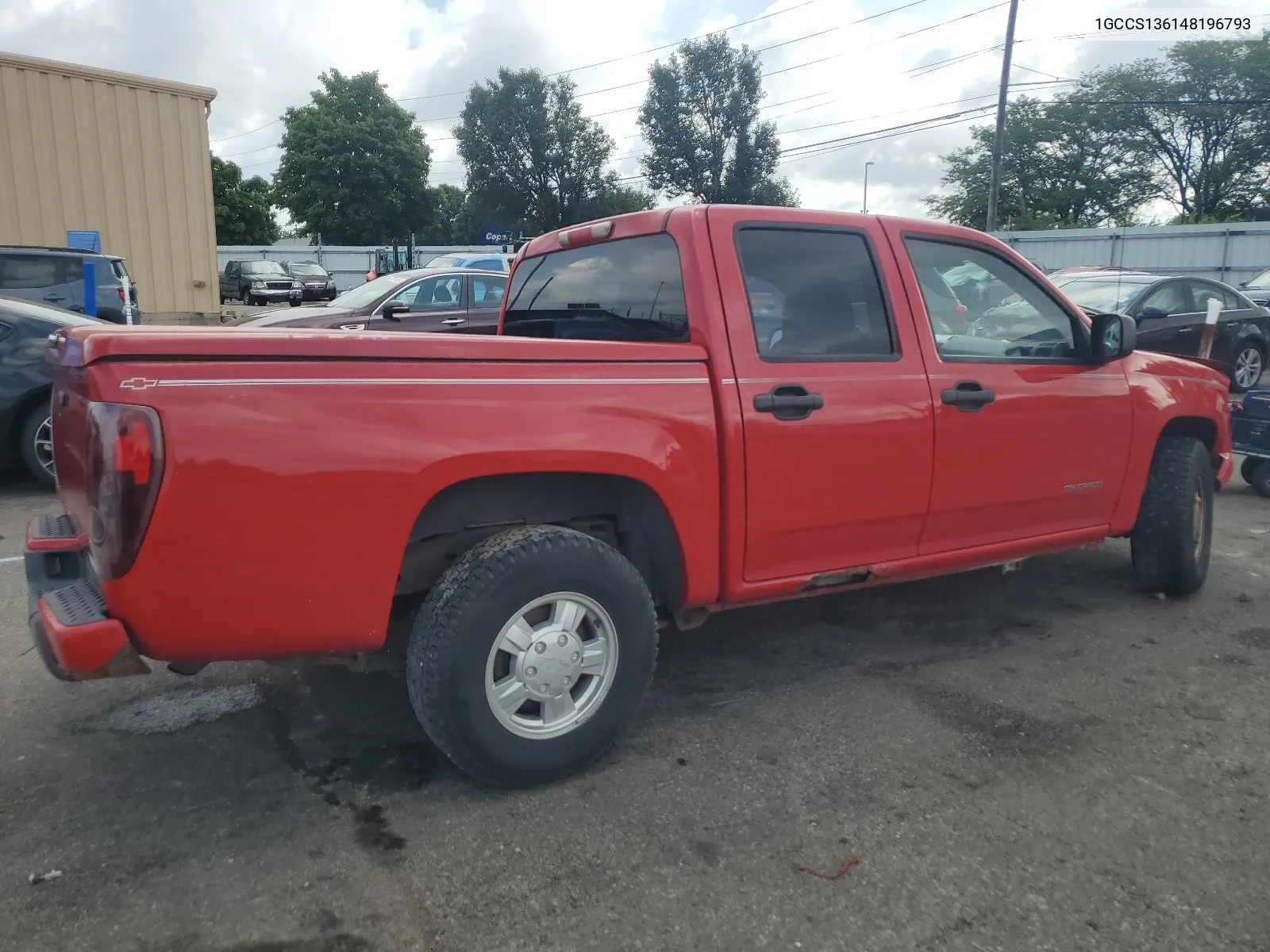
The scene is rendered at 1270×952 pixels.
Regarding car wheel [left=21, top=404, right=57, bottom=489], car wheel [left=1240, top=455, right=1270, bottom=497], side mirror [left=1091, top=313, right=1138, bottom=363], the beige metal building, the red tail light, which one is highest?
the beige metal building

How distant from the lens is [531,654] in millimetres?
2840

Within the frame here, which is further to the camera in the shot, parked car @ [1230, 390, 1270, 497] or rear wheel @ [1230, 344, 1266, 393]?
rear wheel @ [1230, 344, 1266, 393]

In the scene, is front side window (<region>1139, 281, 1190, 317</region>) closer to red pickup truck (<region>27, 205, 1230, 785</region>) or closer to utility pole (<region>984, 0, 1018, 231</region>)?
red pickup truck (<region>27, 205, 1230, 785</region>)

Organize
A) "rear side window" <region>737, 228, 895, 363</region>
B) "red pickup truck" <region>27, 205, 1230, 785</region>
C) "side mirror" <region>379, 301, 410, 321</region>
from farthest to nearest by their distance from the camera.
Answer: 1. "side mirror" <region>379, 301, 410, 321</region>
2. "rear side window" <region>737, 228, 895, 363</region>
3. "red pickup truck" <region>27, 205, 1230, 785</region>

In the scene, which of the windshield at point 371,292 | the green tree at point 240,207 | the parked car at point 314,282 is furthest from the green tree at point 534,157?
the windshield at point 371,292

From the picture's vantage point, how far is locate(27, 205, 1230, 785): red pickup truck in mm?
2367

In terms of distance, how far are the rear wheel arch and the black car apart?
4919 mm

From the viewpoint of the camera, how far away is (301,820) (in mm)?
2752

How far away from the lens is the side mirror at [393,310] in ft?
34.3

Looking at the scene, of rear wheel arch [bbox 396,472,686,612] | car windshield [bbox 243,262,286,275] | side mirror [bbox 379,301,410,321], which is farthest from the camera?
car windshield [bbox 243,262,286,275]

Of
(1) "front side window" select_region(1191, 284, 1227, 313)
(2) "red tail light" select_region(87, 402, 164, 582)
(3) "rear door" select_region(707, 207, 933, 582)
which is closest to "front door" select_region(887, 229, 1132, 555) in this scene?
(3) "rear door" select_region(707, 207, 933, 582)

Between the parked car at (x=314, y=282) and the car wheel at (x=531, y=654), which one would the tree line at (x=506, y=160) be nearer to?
the parked car at (x=314, y=282)

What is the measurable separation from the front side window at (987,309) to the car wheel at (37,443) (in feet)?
19.5

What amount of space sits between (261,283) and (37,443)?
91.3 ft
